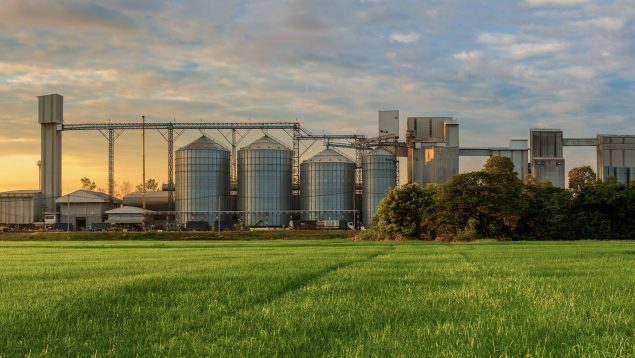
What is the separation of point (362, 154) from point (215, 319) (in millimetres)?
120861

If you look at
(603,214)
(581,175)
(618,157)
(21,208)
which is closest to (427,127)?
(581,175)

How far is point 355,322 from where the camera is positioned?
8.66 meters

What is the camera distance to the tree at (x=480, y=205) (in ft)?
220

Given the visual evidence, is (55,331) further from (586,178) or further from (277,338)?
(586,178)

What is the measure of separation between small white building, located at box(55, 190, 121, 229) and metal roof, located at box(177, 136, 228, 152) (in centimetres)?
2021

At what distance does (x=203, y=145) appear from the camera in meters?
128

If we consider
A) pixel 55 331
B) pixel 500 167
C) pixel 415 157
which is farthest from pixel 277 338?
pixel 415 157

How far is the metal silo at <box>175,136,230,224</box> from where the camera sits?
12475cm

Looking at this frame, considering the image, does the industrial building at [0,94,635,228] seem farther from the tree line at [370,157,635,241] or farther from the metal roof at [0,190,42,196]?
the tree line at [370,157,635,241]

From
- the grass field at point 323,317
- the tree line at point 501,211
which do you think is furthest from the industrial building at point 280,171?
the grass field at point 323,317

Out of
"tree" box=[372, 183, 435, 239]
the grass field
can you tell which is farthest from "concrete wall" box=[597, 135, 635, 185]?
the grass field

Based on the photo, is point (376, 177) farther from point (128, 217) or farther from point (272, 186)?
point (128, 217)

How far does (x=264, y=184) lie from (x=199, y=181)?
12.7 metres

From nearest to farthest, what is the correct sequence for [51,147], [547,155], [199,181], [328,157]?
[547,155] → [199,181] → [328,157] → [51,147]
